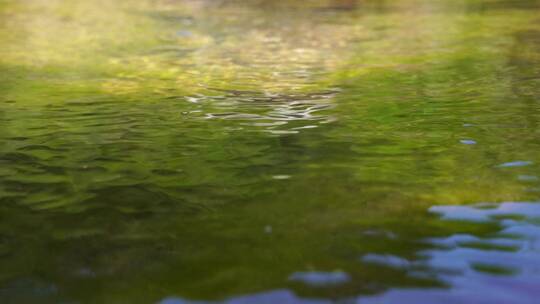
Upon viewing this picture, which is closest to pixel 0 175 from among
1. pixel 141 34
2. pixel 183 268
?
pixel 183 268

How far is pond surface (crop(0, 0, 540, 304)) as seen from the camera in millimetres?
2436

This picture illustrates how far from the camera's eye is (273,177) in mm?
3607

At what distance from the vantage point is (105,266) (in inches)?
101

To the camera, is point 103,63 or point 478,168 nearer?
point 478,168

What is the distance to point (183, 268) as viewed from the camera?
8.29 ft

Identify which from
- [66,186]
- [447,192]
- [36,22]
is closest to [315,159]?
[447,192]

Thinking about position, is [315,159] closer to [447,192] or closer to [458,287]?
[447,192]

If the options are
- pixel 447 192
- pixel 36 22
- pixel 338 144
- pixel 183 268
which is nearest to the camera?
pixel 183 268

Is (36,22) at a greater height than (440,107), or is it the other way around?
(36,22)

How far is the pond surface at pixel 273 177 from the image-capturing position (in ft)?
7.99

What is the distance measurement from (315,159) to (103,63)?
5.12 meters

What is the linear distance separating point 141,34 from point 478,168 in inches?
325

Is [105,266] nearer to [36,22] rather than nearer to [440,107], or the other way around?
[440,107]

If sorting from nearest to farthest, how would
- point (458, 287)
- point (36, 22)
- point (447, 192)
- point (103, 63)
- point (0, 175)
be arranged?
point (458, 287)
point (447, 192)
point (0, 175)
point (103, 63)
point (36, 22)
